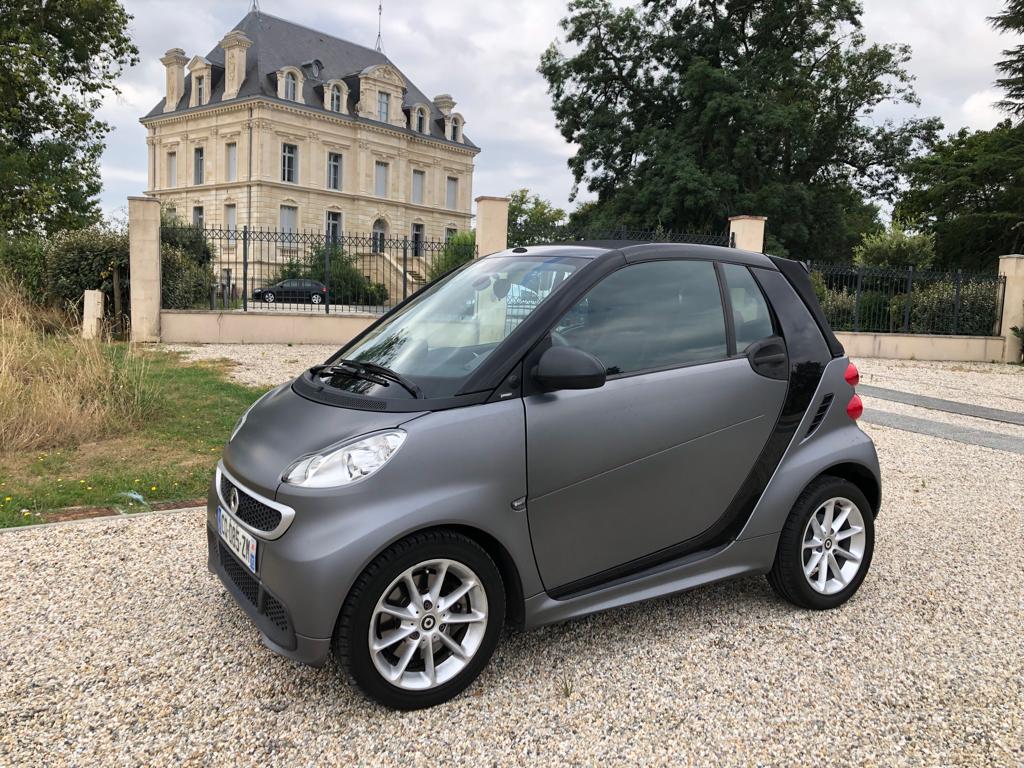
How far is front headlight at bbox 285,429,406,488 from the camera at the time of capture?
8.71 ft

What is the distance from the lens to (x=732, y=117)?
3294cm

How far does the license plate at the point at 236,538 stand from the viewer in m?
2.81

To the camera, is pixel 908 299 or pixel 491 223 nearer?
pixel 491 223

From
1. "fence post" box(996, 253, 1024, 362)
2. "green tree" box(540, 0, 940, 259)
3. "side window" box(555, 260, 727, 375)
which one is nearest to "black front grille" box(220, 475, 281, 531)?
"side window" box(555, 260, 727, 375)

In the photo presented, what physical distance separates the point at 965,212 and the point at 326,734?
37225 millimetres

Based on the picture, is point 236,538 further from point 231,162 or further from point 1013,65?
point 231,162

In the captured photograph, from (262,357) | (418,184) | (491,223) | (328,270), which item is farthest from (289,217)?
(262,357)

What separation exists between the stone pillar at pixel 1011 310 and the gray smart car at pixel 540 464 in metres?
18.9

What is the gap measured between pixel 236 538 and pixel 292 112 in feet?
171

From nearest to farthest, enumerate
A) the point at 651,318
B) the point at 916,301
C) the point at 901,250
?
the point at 651,318
the point at 916,301
the point at 901,250

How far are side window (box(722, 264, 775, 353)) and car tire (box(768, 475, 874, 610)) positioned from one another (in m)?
0.77

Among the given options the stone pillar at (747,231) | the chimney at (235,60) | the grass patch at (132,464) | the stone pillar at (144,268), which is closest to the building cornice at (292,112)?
the chimney at (235,60)

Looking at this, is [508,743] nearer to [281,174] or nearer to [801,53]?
[801,53]

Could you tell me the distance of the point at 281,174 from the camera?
164 ft
